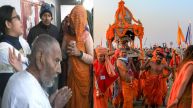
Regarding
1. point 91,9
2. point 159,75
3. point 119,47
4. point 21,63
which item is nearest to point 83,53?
point 91,9

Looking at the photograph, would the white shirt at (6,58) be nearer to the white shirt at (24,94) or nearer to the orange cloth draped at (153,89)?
the white shirt at (24,94)

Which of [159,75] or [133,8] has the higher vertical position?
[133,8]

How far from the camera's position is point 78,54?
1.99m

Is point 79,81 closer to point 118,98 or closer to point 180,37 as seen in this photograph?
point 180,37

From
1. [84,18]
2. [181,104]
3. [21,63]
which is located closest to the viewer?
[21,63]

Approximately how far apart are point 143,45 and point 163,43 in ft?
0.52

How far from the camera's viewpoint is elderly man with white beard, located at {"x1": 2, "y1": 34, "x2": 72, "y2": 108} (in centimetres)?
136

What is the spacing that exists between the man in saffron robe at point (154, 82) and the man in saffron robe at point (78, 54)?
49.2 inches

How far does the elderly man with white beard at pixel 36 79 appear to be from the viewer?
1355 mm

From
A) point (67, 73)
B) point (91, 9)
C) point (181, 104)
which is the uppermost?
point (91, 9)

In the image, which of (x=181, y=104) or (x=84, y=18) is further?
(x=181, y=104)

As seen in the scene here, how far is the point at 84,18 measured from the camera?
195 cm

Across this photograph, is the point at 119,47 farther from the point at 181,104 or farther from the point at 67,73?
the point at 67,73

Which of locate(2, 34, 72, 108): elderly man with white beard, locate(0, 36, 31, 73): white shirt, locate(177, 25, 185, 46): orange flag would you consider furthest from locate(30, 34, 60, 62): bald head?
locate(177, 25, 185, 46): orange flag
